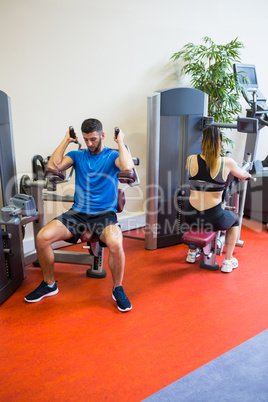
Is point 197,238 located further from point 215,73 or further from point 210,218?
point 215,73

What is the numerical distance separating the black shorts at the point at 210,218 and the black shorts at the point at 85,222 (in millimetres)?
596

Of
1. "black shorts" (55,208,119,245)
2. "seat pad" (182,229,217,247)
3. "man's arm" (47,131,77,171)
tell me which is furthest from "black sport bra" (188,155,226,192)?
"man's arm" (47,131,77,171)

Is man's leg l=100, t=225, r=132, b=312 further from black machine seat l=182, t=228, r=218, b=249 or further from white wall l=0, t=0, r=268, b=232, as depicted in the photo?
white wall l=0, t=0, r=268, b=232

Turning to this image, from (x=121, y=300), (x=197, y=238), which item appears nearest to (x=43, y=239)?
(x=121, y=300)

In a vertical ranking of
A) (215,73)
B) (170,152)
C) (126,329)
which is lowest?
(126,329)

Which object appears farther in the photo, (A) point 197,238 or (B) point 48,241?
(A) point 197,238

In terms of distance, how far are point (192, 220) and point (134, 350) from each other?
3.50ft

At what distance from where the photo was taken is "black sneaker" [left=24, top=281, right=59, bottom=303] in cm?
231

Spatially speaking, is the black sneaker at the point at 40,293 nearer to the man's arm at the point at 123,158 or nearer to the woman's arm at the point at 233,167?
the man's arm at the point at 123,158

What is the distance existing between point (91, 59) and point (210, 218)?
167 centimetres

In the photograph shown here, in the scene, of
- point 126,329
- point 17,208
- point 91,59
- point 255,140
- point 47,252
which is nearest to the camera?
point 126,329

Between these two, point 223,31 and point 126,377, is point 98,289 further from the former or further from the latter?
point 223,31

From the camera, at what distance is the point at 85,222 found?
237 centimetres

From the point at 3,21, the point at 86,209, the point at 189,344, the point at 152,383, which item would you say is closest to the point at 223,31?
the point at 3,21
